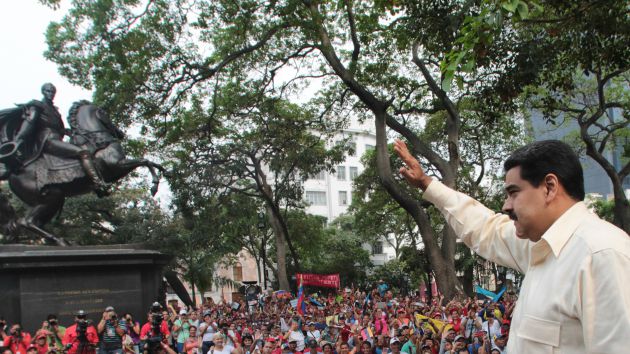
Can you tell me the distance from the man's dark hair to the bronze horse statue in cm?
1330

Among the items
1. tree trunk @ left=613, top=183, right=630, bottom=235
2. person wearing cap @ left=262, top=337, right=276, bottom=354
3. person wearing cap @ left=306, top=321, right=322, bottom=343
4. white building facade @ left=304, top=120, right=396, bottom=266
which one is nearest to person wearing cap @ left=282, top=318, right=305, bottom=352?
person wearing cap @ left=306, top=321, right=322, bottom=343

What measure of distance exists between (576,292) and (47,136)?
48.1 feet

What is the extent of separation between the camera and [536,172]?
6.57ft

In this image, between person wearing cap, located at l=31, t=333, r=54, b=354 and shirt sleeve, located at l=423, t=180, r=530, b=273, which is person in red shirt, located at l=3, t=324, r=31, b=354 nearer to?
person wearing cap, located at l=31, t=333, r=54, b=354

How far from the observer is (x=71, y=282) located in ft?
44.7

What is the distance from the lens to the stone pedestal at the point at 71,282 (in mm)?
13078

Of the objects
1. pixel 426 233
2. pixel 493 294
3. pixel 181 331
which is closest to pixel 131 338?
pixel 181 331

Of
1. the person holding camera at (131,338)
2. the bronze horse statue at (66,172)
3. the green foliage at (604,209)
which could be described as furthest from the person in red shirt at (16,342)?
the green foliage at (604,209)

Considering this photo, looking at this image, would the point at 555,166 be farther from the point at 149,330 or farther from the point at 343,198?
the point at 343,198

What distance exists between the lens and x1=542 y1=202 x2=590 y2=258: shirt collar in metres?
1.84

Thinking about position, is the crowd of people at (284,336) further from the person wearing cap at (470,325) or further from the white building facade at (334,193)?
the white building facade at (334,193)

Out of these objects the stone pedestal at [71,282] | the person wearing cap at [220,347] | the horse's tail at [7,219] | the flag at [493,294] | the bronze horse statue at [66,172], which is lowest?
the person wearing cap at [220,347]

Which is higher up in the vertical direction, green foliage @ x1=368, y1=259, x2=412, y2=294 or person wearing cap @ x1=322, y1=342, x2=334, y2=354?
person wearing cap @ x1=322, y1=342, x2=334, y2=354

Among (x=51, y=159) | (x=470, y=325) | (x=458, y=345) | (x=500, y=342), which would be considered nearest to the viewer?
(x=458, y=345)
